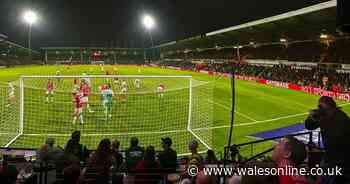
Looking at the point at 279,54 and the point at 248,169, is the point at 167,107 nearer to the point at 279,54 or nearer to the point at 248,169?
the point at 248,169

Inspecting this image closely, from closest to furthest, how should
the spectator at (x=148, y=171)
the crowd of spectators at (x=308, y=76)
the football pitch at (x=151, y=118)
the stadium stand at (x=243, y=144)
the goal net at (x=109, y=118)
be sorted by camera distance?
the stadium stand at (x=243, y=144) → the spectator at (x=148, y=171) → the goal net at (x=109, y=118) → the football pitch at (x=151, y=118) → the crowd of spectators at (x=308, y=76)

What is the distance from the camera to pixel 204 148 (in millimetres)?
16188

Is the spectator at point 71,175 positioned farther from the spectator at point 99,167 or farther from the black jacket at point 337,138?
the black jacket at point 337,138

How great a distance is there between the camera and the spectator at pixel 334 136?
557 centimetres

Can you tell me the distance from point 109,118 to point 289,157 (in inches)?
759

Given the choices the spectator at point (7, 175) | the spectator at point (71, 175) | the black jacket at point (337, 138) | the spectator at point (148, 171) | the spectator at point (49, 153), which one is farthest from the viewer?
the spectator at point (49, 153)

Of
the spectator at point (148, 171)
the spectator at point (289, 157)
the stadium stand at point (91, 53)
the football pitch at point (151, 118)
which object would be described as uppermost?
the stadium stand at point (91, 53)

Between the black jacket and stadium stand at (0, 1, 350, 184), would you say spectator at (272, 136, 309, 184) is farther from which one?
the black jacket

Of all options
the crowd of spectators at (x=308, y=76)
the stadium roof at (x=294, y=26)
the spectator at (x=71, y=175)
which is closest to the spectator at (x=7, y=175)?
the spectator at (x=71, y=175)

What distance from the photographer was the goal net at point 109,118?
1733 centimetres

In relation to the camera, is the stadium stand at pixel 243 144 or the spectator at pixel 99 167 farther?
the spectator at pixel 99 167

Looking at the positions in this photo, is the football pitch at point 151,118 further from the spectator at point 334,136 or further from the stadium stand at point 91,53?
the stadium stand at point 91,53

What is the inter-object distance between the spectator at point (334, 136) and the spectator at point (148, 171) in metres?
2.96

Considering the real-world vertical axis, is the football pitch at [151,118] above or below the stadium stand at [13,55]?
below
